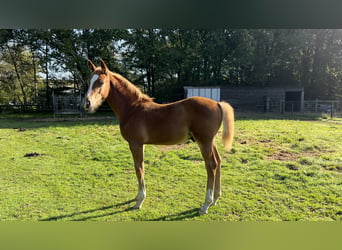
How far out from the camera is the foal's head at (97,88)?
2373mm

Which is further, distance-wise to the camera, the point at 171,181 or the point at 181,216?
the point at 171,181

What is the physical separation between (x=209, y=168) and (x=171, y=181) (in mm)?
1141

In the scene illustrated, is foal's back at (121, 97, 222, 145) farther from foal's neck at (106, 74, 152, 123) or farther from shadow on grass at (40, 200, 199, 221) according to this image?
shadow on grass at (40, 200, 199, 221)

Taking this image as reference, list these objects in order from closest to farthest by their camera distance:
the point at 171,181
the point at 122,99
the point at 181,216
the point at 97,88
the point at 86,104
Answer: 1. the point at 86,104
2. the point at 97,88
3. the point at 181,216
4. the point at 122,99
5. the point at 171,181

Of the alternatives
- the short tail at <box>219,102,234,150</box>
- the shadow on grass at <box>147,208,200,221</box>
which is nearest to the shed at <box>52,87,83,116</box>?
the shadow on grass at <box>147,208,200,221</box>

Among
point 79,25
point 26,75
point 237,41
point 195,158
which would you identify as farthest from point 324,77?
point 26,75

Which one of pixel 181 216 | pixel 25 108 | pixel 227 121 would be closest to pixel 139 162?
pixel 181 216

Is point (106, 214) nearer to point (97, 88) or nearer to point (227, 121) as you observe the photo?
point (97, 88)

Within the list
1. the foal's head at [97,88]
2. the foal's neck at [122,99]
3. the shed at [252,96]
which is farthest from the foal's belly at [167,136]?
the shed at [252,96]

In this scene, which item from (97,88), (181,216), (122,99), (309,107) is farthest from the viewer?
(309,107)

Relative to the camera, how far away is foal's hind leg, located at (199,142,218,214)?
266 centimetres

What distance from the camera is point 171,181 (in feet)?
11.9
